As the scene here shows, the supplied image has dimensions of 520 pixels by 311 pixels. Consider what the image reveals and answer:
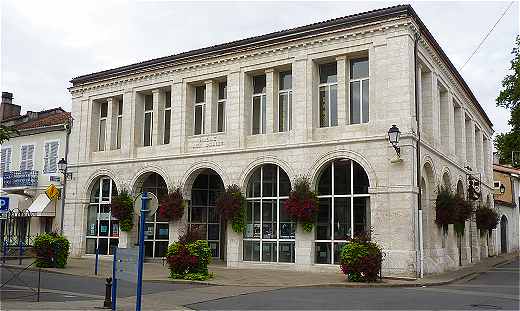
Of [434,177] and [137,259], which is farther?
[434,177]

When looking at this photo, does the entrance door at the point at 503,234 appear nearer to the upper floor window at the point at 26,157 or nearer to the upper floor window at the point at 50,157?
the upper floor window at the point at 50,157

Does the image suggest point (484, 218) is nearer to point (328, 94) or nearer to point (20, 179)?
point (328, 94)

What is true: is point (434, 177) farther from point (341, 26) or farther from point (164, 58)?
point (164, 58)

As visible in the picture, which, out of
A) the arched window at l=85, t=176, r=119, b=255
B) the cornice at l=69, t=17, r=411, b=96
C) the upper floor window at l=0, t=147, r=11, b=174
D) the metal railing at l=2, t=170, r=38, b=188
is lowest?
the arched window at l=85, t=176, r=119, b=255

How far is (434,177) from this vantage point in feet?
74.6

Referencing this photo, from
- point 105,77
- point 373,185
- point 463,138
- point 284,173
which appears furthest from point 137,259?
point 463,138

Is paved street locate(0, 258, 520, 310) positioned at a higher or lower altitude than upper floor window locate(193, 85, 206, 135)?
lower

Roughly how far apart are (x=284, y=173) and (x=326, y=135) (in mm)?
2482

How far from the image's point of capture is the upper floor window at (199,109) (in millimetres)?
26000

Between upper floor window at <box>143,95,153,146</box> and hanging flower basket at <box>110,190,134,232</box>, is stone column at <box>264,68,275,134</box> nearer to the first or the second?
upper floor window at <box>143,95,153,146</box>

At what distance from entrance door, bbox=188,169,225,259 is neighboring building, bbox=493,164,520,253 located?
2383 centimetres

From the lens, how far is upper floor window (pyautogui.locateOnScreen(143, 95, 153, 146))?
2759cm

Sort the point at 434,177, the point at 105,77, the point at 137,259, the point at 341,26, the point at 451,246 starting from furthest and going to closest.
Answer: the point at 105,77 < the point at 451,246 < the point at 434,177 < the point at 341,26 < the point at 137,259

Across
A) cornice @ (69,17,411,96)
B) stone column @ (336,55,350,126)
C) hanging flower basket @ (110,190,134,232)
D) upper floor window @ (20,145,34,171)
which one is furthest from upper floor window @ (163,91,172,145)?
upper floor window @ (20,145,34,171)
